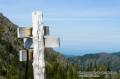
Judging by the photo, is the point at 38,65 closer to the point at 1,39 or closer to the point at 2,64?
the point at 2,64

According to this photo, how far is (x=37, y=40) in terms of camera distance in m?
14.0

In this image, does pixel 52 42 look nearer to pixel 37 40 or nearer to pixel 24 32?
pixel 37 40

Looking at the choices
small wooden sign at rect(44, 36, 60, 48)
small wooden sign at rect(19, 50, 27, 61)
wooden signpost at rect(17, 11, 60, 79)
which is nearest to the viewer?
small wooden sign at rect(44, 36, 60, 48)

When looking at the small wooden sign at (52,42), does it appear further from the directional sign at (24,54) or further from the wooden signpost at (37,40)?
the directional sign at (24,54)

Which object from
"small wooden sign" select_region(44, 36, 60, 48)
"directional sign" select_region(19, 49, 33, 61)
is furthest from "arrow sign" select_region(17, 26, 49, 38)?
"directional sign" select_region(19, 49, 33, 61)

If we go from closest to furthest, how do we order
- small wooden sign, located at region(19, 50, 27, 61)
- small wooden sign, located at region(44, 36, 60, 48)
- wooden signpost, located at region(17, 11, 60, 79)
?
1. small wooden sign, located at region(44, 36, 60, 48)
2. small wooden sign, located at region(19, 50, 27, 61)
3. wooden signpost, located at region(17, 11, 60, 79)

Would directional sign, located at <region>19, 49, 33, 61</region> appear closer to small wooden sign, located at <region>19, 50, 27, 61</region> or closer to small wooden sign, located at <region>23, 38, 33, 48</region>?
small wooden sign, located at <region>19, 50, 27, 61</region>

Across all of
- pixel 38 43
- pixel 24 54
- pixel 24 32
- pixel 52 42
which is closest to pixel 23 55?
pixel 24 54

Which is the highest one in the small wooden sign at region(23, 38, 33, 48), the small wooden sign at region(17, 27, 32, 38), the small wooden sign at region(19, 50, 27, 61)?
the small wooden sign at region(17, 27, 32, 38)

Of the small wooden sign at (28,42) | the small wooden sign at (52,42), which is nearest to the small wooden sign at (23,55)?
the small wooden sign at (28,42)

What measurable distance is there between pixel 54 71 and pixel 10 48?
24193mm

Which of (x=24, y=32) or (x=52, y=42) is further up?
(x=24, y=32)

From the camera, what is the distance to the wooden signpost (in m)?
14.0

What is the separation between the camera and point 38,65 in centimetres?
1409
